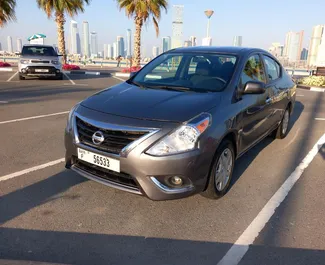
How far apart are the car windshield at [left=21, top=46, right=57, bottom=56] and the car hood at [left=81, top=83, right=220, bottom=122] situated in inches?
502

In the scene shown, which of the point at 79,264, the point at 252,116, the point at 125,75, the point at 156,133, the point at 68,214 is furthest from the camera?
the point at 125,75

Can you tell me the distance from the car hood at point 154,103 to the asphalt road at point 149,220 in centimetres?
97

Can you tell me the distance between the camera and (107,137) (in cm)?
277

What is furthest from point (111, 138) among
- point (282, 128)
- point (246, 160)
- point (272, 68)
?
point (282, 128)

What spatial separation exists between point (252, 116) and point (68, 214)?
8.02 ft

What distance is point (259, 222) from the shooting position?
2869 millimetres

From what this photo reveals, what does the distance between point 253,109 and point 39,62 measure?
12727 millimetres

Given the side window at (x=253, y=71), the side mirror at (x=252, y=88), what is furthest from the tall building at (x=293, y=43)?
the side mirror at (x=252, y=88)

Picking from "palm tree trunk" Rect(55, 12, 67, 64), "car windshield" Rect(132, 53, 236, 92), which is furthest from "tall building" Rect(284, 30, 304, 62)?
"car windshield" Rect(132, 53, 236, 92)

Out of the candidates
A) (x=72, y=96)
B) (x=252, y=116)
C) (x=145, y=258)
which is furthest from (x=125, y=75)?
(x=145, y=258)

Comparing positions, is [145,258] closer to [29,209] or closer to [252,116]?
[29,209]

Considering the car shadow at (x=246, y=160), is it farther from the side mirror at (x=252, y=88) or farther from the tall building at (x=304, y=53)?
the tall building at (x=304, y=53)

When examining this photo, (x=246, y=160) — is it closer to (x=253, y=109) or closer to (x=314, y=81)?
(x=253, y=109)

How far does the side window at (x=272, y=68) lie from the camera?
4629 mm
